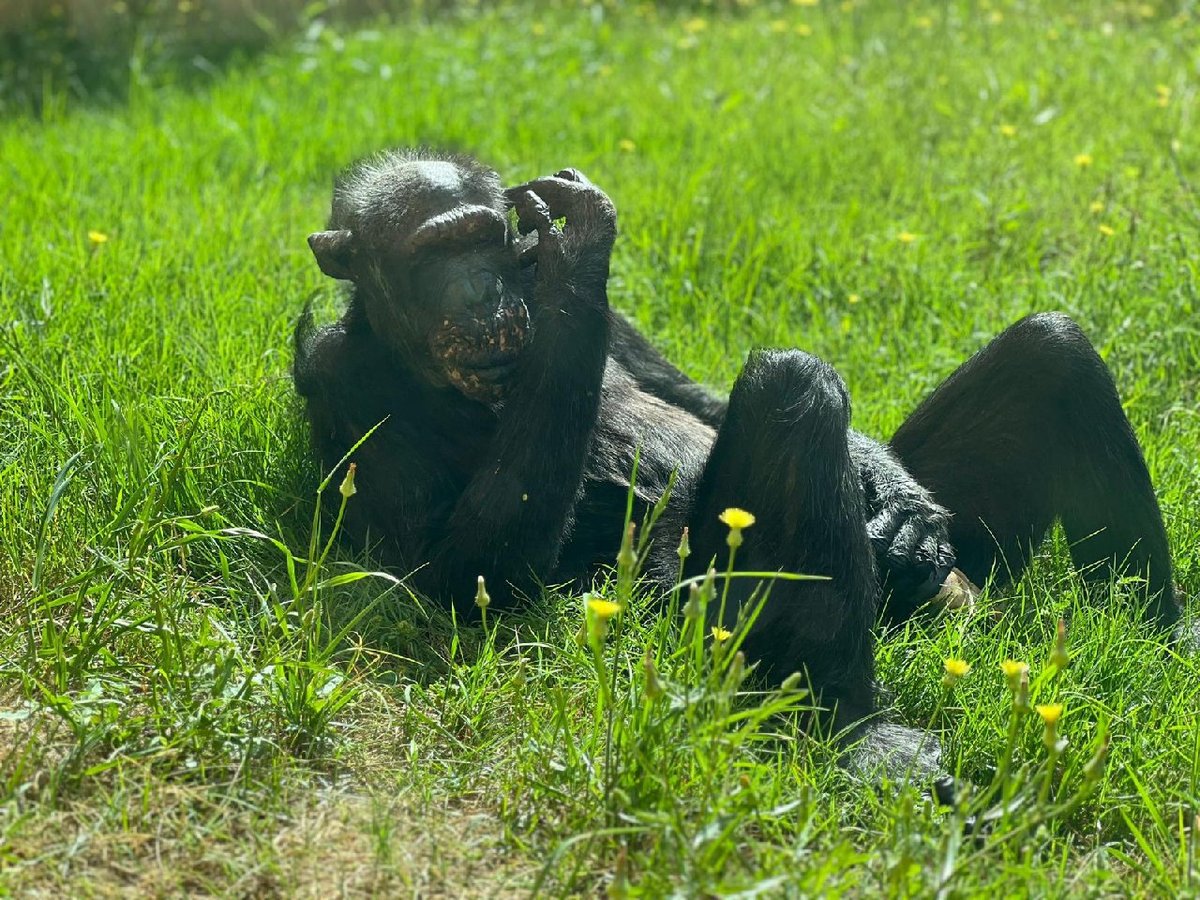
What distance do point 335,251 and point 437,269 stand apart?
559 millimetres

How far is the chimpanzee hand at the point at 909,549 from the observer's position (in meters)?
5.05

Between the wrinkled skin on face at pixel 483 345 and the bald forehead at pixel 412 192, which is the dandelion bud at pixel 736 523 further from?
the bald forehead at pixel 412 192

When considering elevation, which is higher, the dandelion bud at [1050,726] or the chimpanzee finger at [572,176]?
the chimpanzee finger at [572,176]

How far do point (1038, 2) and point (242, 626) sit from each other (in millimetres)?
10186

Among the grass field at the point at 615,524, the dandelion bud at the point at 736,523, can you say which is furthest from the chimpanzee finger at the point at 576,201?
the dandelion bud at the point at 736,523

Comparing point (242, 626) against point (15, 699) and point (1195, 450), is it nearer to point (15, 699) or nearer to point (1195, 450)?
point (15, 699)

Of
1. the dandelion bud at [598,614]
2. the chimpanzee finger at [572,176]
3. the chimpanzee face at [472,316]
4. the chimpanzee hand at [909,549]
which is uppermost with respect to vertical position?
the chimpanzee finger at [572,176]

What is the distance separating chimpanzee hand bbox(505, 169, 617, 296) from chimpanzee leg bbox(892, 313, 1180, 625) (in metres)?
1.48

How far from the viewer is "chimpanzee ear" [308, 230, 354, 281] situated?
205 inches

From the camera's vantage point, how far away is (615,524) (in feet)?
17.2

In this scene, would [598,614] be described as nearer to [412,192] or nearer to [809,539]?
[809,539]

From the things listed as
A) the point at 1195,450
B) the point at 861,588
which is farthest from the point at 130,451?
the point at 1195,450

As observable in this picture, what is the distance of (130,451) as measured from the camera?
5.12 meters

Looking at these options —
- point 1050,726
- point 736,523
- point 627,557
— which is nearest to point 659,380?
point 736,523
